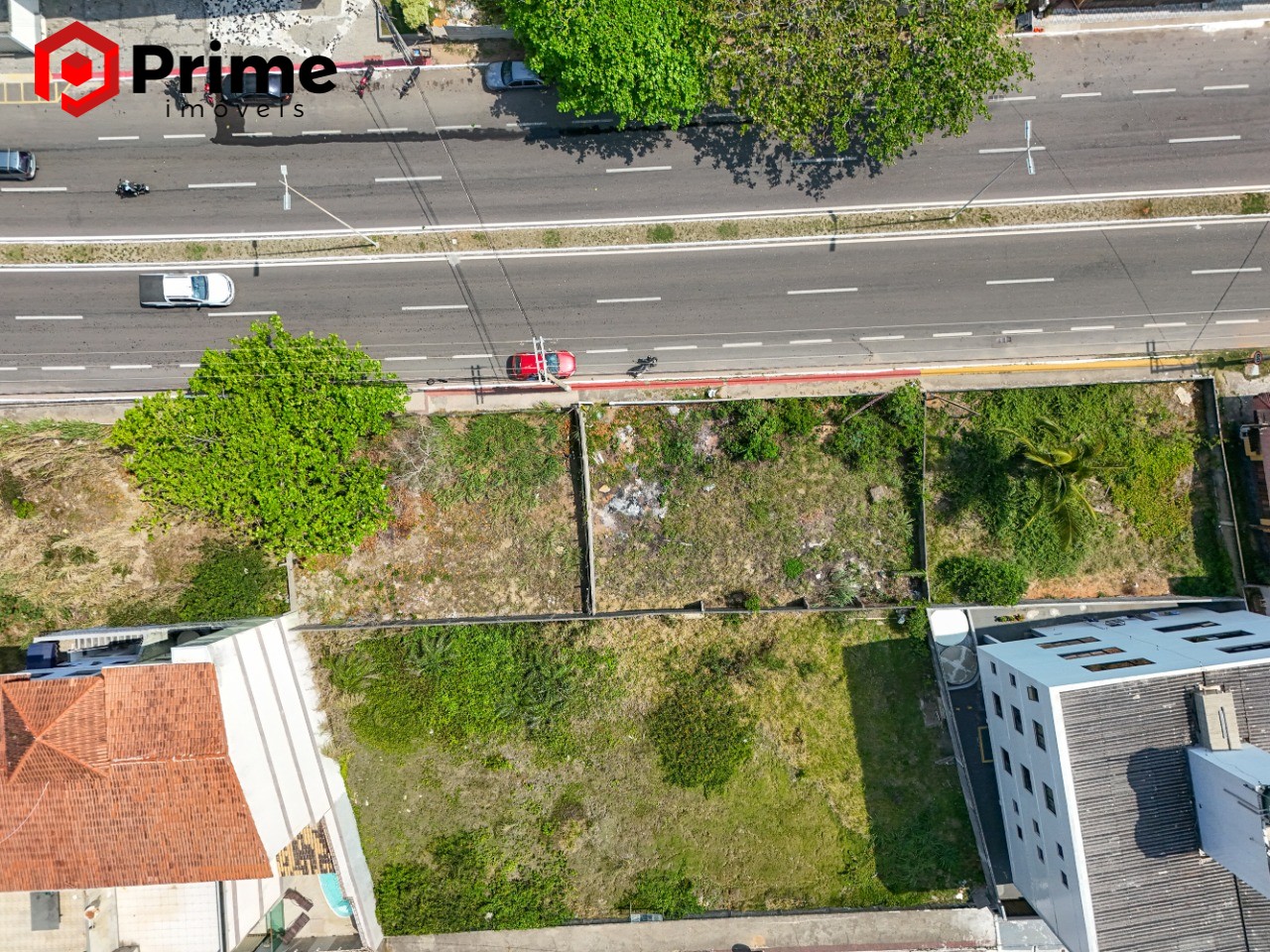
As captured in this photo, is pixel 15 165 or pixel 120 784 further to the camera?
pixel 15 165

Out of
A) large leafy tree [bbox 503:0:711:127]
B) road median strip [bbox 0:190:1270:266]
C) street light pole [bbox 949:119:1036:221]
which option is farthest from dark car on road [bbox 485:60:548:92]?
street light pole [bbox 949:119:1036:221]

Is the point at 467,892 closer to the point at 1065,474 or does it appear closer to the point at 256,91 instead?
the point at 1065,474

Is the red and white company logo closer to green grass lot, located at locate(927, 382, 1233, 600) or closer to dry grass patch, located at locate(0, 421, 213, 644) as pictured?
dry grass patch, located at locate(0, 421, 213, 644)

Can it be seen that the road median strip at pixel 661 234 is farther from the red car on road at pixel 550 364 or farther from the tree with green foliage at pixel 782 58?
the red car on road at pixel 550 364

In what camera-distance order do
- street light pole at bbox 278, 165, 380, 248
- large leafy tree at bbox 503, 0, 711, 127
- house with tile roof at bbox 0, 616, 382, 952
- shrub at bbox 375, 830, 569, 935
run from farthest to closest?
1. shrub at bbox 375, 830, 569, 935
2. street light pole at bbox 278, 165, 380, 248
3. large leafy tree at bbox 503, 0, 711, 127
4. house with tile roof at bbox 0, 616, 382, 952

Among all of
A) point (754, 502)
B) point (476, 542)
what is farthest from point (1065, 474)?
point (476, 542)

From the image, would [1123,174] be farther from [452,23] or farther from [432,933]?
[432,933]
